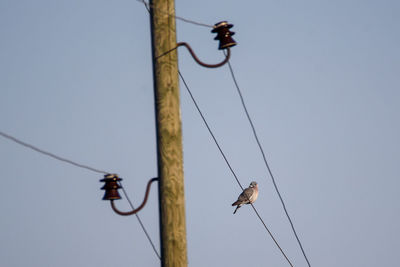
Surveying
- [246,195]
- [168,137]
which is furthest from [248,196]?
[168,137]

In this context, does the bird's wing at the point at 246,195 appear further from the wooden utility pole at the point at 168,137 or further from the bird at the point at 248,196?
the wooden utility pole at the point at 168,137

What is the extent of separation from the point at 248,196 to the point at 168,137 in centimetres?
1254

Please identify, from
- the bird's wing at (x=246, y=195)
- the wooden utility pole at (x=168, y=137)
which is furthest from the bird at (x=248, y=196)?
the wooden utility pole at (x=168, y=137)

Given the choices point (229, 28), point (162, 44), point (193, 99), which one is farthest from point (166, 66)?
point (193, 99)

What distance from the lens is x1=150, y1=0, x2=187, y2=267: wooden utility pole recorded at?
4.92 meters

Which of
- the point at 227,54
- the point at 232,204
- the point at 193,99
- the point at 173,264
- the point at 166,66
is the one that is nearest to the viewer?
the point at 173,264

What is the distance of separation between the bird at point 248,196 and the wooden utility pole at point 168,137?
11.8 meters

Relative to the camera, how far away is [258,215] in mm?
9820

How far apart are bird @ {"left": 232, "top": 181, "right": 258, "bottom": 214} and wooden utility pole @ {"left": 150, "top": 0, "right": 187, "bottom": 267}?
11.8m

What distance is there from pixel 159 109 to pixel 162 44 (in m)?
0.63

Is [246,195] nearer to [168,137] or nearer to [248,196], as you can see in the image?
[248,196]

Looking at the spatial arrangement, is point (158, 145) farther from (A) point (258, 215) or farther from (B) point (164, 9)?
(A) point (258, 215)

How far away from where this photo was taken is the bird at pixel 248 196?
677 inches

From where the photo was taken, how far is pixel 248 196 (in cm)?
1736
